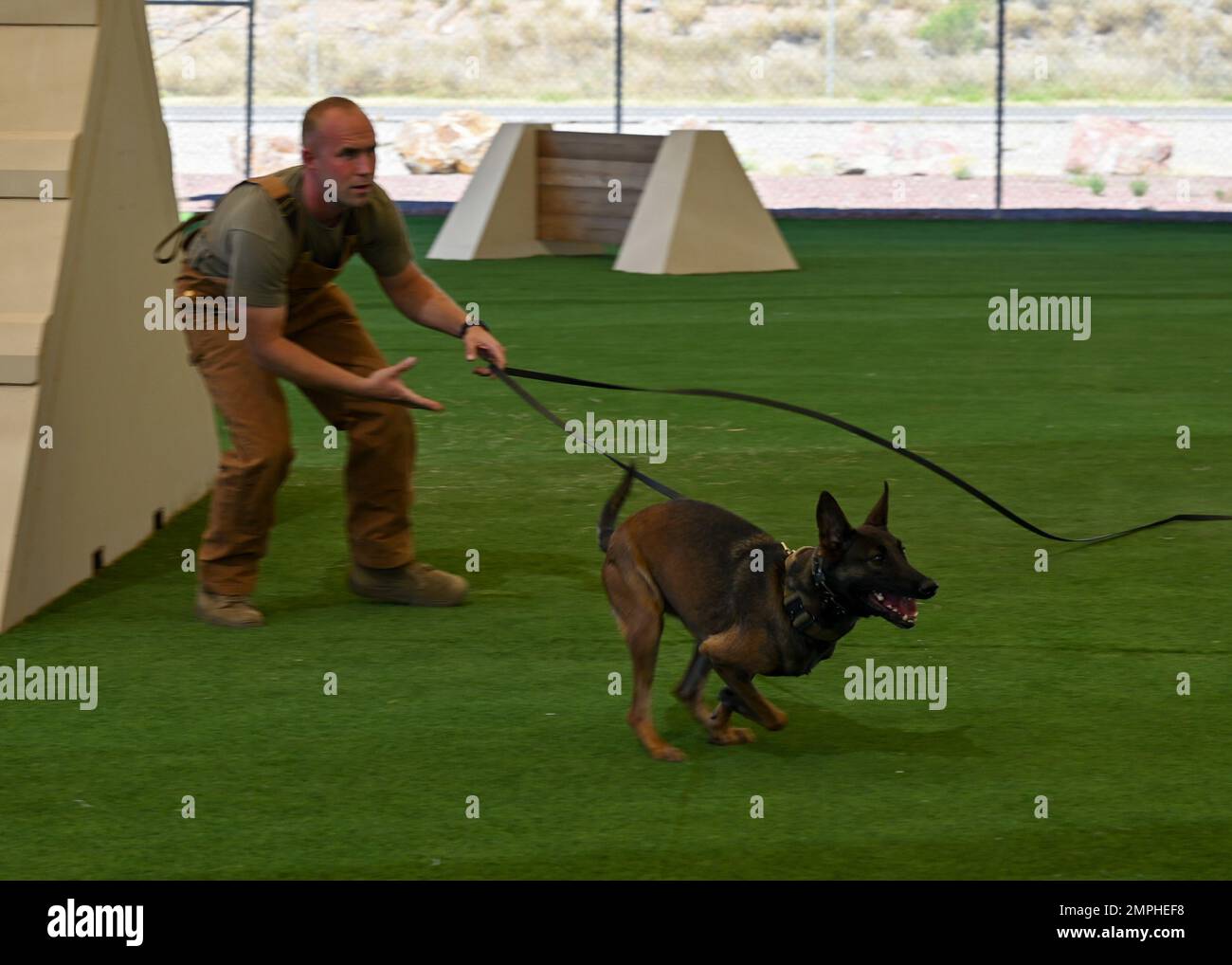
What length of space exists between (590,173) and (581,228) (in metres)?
0.61

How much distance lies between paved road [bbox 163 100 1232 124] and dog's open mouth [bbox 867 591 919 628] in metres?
29.3

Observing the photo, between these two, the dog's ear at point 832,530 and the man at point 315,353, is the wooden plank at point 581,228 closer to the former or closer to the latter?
the man at point 315,353

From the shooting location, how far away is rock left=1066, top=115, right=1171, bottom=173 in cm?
3039

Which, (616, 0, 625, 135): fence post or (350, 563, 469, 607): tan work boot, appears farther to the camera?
(616, 0, 625, 135): fence post

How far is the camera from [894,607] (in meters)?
4.67

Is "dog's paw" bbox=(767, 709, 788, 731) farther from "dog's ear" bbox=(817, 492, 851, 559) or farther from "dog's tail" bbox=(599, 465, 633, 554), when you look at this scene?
"dog's tail" bbox=(599, 465, 633, 554)

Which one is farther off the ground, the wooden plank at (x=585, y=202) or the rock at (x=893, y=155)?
the rock at (x=893, y=155)

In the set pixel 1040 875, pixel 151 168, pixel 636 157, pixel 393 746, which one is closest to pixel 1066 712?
pixel 1040 875

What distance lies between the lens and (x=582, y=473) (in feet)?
28.0

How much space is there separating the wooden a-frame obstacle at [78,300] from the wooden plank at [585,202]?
31.6ft

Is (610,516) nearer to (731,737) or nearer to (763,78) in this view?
(731,737)

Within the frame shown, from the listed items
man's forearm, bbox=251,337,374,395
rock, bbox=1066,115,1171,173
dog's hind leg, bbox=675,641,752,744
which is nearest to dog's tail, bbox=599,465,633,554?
dog's hind leg, bbox=675,641,752,744

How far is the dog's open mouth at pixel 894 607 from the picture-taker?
15.3 ft

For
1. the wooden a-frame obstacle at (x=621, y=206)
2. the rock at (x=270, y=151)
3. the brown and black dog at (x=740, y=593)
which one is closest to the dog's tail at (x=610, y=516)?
the brown and black dog at (x=740, y=593)
